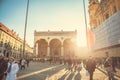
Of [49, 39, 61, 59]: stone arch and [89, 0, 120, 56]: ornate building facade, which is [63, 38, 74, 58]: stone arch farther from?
[89, 0, 120, 56]: ornate building facade

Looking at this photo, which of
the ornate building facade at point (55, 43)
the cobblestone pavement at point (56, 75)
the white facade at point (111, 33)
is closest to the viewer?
the cobblestone pavement at point (56, 75)

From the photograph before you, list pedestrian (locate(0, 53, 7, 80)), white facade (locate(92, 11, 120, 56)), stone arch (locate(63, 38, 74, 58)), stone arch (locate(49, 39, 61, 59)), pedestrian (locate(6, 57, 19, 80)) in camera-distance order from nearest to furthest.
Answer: pedestrian (locate(0, 53, 7, 80)) < pedestrian (locate(6, 57, 19, 80)) < white facade (locate(92, 11, 120, 56)) < stone arch (locate(63, 38, 74, 58)) < stone arch (locate(49, 39, 61, 59))

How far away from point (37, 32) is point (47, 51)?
10.1 m

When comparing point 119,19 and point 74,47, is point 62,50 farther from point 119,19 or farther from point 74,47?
point 119,19

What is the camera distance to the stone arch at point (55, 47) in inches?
2636

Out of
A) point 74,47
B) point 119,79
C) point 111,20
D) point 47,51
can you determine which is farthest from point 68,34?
point 119,79

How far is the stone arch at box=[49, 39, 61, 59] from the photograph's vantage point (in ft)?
220

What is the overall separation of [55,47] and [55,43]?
80.7 inches

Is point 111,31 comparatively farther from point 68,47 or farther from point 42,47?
point 42,47

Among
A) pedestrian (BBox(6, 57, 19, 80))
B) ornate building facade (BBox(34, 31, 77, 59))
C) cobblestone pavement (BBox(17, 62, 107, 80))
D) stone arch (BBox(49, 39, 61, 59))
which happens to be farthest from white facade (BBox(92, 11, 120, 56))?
stone arch (BBox(49, 39, 61, 59))

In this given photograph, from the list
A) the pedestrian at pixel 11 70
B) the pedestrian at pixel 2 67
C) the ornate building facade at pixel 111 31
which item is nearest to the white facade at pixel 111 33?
the ornate building facade at pixel 111 31

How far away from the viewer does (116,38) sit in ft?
65.4

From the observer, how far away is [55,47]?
67.4 m

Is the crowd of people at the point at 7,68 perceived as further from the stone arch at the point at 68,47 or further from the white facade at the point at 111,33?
the stone arch at the point at 68,47
